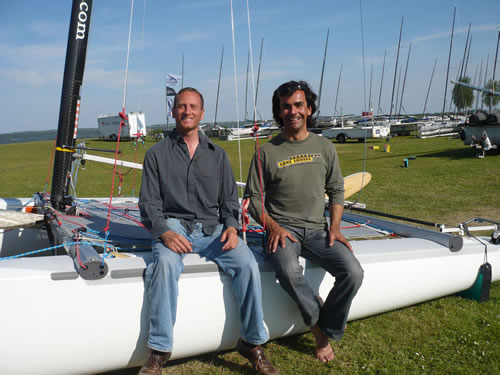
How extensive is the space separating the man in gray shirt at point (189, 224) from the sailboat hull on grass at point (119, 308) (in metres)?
0.10

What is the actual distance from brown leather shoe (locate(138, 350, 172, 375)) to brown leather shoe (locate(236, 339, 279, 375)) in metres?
0.47

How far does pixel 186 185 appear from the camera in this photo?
2.60 m

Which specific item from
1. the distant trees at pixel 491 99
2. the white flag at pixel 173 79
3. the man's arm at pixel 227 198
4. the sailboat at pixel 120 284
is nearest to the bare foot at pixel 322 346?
the sailboat at pixel 120 284

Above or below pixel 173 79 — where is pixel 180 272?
below

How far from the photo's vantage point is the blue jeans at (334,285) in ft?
8.02

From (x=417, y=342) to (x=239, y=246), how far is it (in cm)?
143

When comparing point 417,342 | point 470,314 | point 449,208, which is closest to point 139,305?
point 417,342

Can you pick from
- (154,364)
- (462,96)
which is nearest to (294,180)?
(154,364)

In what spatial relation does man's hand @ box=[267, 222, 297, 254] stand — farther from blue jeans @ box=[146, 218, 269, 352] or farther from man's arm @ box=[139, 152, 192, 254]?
Result: man's arm @ box=[139, 152, 192, 254]

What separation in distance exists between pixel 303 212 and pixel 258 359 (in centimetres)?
93

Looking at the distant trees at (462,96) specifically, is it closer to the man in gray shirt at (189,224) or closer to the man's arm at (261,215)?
the man's arm at (261,215)

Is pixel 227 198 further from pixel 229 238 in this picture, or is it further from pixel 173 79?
pixel 173 79

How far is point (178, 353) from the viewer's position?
7.96ft

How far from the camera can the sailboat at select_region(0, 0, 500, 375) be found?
2078 mm
